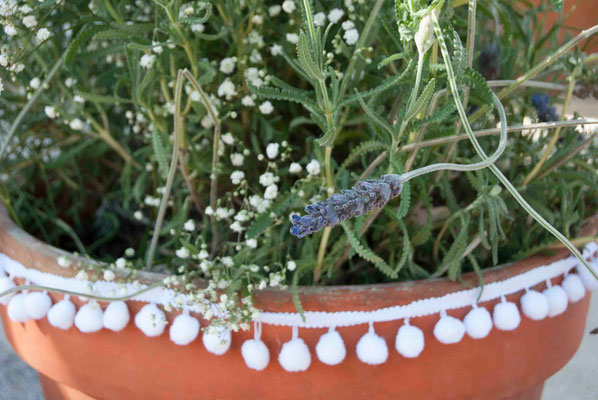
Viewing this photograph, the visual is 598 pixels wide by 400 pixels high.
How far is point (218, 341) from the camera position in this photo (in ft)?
1.76

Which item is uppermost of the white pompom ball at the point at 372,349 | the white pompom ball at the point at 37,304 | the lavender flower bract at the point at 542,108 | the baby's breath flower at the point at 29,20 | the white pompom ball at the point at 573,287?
the baby's breath flower at the point at 29,20

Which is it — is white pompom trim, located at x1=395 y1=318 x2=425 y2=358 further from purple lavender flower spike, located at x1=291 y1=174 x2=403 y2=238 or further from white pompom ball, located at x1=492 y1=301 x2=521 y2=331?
purple lavender flower spike, located at x1=291 y1=174 x2=403 y2=238

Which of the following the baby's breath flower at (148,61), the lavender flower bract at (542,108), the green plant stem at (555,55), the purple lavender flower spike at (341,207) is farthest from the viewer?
the lavender flower bract at (542,108)

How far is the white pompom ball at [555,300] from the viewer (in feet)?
1.95

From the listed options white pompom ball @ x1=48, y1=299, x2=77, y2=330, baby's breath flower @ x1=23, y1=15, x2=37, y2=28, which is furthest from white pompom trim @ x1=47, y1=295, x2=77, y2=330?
baby's breath flower @ x1=23, y1=15, x2=37, y2=28

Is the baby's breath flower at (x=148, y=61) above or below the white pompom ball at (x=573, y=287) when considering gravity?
above

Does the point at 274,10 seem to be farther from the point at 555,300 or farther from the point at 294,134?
the point at 555,300

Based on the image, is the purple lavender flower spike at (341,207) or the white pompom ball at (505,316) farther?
the white pompom ball at (505,316)

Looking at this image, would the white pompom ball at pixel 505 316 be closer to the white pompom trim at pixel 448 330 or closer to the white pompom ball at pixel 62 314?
the white pompom trim at pixel 448 330

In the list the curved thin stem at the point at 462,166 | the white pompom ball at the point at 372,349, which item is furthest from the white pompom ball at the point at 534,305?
the curved thin stem at the point at 462,166

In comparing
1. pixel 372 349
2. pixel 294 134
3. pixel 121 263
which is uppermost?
pixel 294 134

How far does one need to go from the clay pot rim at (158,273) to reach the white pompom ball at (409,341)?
0.03 metres

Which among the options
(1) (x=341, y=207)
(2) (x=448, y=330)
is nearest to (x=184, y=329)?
(2) (x=448, y=330)

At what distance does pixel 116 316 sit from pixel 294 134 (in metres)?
0.29
